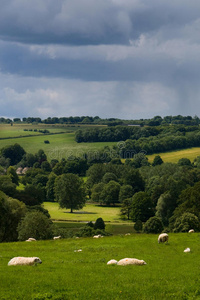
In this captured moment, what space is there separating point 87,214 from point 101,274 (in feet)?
383

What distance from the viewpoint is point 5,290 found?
23.8m

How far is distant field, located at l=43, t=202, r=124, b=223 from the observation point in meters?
133

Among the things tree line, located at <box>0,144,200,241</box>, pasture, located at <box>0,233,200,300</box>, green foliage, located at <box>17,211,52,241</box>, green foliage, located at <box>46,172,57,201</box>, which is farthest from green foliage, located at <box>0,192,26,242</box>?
green foliage, located at <box>46,172,57,201</box>

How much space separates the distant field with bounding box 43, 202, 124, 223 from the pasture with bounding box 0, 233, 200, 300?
9074cm

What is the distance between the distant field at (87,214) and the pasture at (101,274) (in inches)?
3572

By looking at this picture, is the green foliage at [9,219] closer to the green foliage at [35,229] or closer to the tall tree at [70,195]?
the green foliage at [35,229]

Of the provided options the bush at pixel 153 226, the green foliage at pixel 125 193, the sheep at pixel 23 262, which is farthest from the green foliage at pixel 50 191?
the sheep at pixel 23 262

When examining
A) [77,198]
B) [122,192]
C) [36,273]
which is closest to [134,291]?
[36,273]

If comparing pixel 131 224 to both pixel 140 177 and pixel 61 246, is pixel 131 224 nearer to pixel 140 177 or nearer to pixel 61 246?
pixel 140 177

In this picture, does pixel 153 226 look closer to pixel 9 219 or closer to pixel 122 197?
pixel 9 219

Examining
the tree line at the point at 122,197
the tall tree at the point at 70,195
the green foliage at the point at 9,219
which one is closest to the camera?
the green foliage at the point at 9,219

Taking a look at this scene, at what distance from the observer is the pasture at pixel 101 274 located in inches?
937

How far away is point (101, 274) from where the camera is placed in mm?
27828

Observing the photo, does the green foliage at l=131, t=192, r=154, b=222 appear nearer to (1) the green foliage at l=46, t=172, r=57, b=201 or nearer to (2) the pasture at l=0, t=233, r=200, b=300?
(1) the green foliage at l=46, t=172, r=57, b=201
